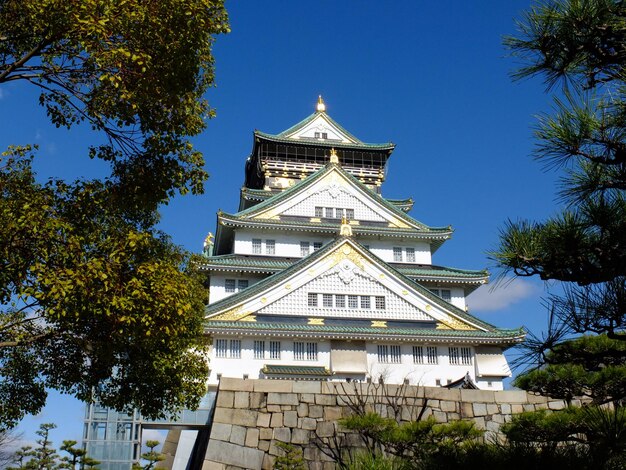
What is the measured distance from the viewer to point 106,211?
9.41 meters

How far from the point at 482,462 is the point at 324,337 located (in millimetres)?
18667

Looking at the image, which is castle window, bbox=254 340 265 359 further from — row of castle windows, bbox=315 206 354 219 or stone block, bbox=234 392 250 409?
stone block, bbox=234 392 250 409

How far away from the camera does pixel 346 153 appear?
38.2m

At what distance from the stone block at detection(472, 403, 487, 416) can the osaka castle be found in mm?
7829

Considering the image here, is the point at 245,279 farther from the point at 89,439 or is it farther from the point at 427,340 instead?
the point at 89,439

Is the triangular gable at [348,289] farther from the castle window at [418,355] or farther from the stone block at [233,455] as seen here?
the stone block at [233,455]

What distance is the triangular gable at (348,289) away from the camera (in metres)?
26.5

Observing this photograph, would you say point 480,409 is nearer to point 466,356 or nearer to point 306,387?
point 306,387

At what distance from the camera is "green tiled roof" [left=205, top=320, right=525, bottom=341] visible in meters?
25.3

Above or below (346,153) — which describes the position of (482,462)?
below

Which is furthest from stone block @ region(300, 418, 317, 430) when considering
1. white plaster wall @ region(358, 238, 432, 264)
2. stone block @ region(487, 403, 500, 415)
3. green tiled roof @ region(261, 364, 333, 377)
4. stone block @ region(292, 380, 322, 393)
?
white plaster wall @ region(358, 238, 432, 264)

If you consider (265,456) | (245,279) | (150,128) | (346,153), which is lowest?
(265,456)

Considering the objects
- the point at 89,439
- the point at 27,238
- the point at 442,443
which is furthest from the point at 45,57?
the point at 89,439

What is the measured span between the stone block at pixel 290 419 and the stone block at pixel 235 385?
1.03 meters
